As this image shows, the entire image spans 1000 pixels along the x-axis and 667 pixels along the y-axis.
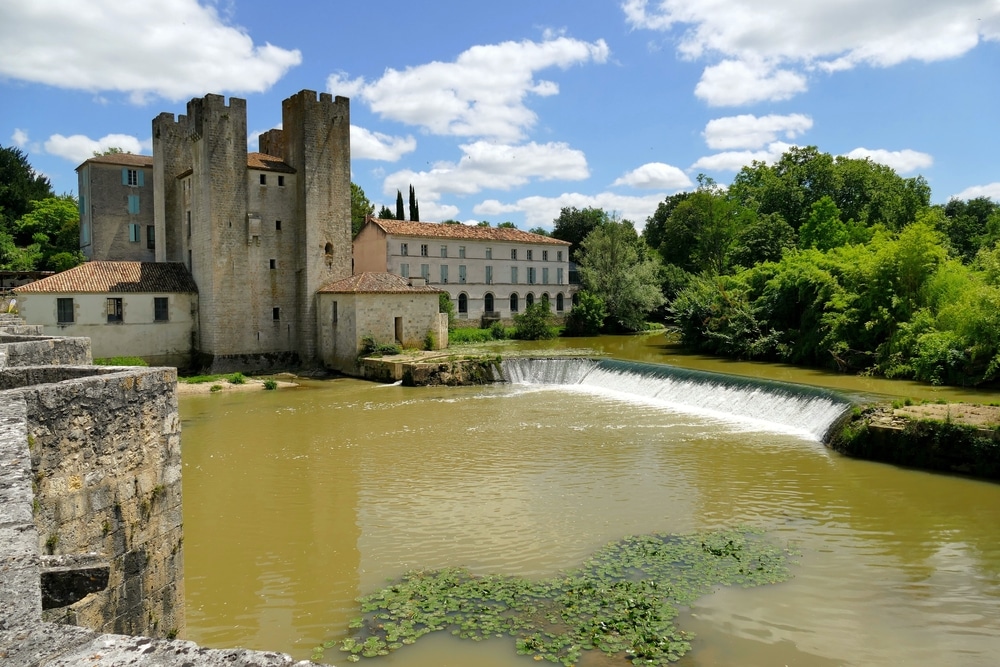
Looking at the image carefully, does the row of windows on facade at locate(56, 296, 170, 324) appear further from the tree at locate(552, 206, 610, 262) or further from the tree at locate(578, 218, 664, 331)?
the tree at locate(552, 206, 610, 262)

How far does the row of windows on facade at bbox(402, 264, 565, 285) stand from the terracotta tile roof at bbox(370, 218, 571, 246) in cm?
180

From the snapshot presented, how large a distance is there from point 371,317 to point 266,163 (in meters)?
7.57

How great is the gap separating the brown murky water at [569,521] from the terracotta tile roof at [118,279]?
10611mm

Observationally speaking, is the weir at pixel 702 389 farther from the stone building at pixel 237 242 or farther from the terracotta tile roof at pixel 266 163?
the terracotta tile roof at pixel 266 163

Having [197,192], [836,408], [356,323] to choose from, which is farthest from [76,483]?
[197,192]

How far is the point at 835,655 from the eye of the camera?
6.38m

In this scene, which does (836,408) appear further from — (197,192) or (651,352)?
(197,192)

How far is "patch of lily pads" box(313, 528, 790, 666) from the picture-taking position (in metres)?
6.58

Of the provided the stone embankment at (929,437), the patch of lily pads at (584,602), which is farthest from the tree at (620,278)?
the patch of lily pads at (584,602)

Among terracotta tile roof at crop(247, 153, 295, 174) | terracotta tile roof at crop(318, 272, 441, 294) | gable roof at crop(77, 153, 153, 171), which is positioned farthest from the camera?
gable roof at crop(77, 153, 153, 171)

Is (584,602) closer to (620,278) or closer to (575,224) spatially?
(620,278)

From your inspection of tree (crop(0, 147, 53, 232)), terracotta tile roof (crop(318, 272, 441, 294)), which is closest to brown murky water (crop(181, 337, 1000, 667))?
terracotta tile roof (crop(318, 272, 441, 294))

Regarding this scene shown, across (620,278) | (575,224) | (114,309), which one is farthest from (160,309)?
(575,224)

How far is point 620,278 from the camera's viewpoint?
43.9 m
